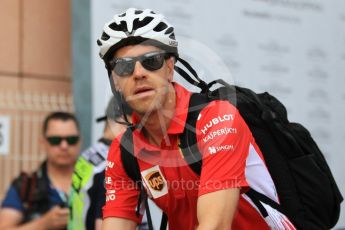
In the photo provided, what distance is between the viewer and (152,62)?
4520 millimetres

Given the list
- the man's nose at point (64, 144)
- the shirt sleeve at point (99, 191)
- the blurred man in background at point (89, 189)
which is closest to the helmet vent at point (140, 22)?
the blurred man in background at point (89, 189)

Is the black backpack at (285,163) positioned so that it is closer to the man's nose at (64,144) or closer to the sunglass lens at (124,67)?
the sunglass lens at (124,67)

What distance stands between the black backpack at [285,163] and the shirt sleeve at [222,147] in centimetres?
12

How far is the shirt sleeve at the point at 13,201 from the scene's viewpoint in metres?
7.53

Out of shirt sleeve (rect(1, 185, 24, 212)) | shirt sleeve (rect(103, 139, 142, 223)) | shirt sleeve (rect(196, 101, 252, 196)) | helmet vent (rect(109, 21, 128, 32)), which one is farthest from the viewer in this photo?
shirt sleeve (rect(1, 185, 24, 212))

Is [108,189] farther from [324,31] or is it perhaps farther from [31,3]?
[324,31]

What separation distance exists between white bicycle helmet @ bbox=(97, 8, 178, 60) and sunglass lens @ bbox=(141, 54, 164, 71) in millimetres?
78

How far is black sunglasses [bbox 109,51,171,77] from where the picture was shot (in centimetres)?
451

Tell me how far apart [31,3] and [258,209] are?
607 centimetres

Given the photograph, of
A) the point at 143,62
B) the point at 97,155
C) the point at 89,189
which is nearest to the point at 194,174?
the point at 143,62

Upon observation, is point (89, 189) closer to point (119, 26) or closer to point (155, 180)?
point (155, 180)

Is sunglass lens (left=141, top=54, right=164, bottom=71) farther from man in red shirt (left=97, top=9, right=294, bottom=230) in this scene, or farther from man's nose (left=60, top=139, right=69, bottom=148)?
man's nose (left=60, top=139, right=69, bottom=148)

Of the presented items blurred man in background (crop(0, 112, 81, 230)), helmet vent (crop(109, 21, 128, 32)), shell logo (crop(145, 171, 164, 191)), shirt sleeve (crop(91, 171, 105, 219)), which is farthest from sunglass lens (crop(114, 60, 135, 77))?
blurred man in background (crop(0, 112, 81, 230))

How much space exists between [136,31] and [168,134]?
0.50m
